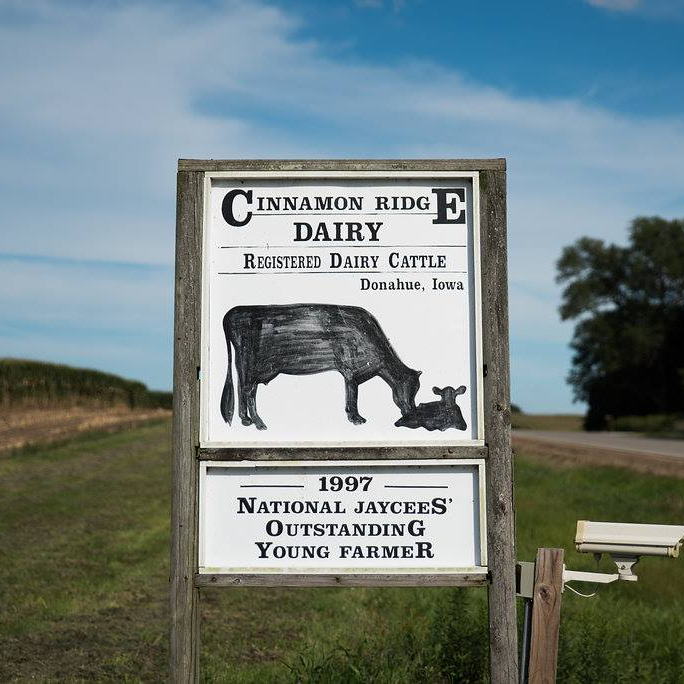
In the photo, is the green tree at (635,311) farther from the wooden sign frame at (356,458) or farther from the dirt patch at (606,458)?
the wooden sign frame at (356,458)

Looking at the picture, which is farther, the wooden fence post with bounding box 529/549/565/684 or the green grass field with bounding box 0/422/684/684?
the green grass field with bounding box 0/422/684/684

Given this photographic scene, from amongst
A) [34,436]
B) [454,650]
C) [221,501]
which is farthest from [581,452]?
[221,501]

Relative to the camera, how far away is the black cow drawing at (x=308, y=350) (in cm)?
439

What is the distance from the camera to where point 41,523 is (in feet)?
44.9

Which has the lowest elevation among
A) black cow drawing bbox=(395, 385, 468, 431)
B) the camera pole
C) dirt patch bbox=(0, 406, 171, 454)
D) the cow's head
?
dirt patch bbox=(0, 406, 171, 454)

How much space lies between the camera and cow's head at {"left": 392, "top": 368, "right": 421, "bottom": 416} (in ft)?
14.4

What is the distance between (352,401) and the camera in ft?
14.4

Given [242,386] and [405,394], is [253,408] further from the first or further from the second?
[405,394]

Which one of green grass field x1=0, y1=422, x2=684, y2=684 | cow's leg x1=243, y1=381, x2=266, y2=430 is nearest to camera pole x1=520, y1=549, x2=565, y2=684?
Answer: green grass field x1=0, y1=422, x2=684, y2=684

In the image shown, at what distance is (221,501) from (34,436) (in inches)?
993

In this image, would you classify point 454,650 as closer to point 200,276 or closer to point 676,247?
point 200,276

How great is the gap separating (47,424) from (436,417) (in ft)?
109

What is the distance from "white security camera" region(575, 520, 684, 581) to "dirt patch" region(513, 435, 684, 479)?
14.8m

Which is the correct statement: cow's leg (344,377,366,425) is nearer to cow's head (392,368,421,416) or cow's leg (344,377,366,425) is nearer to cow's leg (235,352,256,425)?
cow's head (392,368,421,416)
